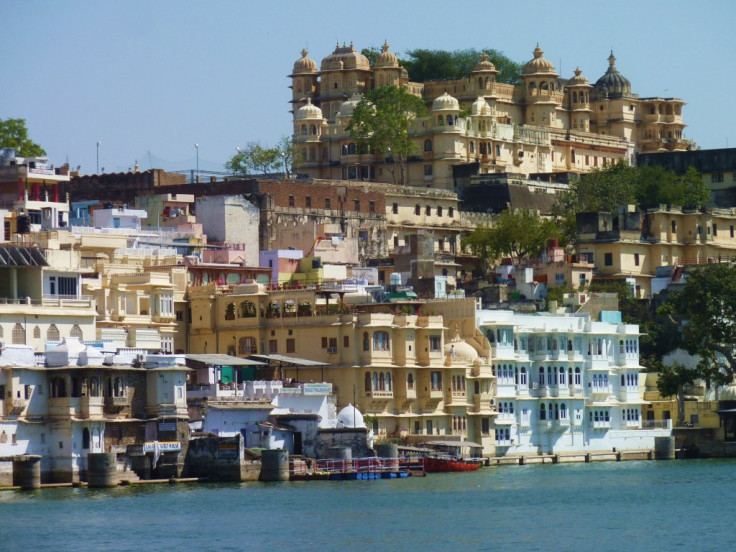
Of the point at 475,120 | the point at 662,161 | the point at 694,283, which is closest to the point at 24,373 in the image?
the point at 694,283

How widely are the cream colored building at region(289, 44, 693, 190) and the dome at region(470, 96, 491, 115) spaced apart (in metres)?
0.07

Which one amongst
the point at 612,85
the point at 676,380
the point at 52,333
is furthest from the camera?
the point at 612,85

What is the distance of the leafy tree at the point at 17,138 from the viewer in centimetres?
12450

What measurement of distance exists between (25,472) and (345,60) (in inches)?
3208

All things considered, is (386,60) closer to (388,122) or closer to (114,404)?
(388,122)

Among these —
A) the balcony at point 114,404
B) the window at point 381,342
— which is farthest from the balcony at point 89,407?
the window at point 381,342

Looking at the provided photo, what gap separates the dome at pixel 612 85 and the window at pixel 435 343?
79.2 m

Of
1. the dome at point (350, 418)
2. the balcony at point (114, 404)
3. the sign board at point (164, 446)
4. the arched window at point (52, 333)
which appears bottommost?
the sign board at point (164, 446)

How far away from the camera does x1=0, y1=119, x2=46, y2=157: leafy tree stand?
124500 millimetres

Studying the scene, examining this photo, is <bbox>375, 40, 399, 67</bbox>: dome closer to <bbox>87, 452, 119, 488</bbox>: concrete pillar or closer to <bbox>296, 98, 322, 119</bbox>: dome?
<bbox>296, 98, 322, 119</bbox>: dome

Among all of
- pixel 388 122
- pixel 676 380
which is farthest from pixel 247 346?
pixel 388 122

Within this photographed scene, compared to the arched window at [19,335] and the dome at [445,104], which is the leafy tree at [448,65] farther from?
the arched window at [19,335]

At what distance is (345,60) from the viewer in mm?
156875

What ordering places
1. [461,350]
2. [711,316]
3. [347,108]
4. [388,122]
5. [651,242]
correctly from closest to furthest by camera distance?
[461,350] → [711,316] → [651,242] → [388,122] → [347,108]
